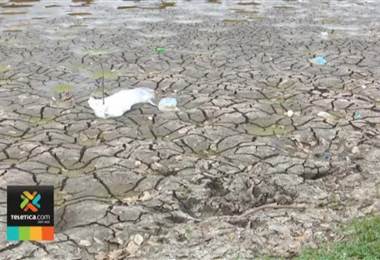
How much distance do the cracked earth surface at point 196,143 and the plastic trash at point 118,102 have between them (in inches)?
4.8

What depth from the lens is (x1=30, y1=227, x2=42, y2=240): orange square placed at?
371 centimetres

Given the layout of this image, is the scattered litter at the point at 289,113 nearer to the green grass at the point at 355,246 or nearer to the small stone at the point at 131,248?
the green grass at the point at 355,246

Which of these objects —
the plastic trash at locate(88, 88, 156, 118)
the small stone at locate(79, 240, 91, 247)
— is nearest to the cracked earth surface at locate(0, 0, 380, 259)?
the small stone at locate(79, 240, 91, 247)

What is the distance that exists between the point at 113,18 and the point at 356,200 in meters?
10.6

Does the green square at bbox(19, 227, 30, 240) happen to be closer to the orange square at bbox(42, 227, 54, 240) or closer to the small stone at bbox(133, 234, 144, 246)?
the orange square at bbox(42, 227, 54, 240)

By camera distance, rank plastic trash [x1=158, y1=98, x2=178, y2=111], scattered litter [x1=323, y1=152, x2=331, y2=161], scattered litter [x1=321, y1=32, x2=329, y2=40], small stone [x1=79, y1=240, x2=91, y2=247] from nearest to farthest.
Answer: small stone [x1=79, y1=240, x2=91, y2=247] → scattered litter [x1=323, y1=152, x2=331, y2=161] → plastic trash [x1=158, y1=98, x2=178, y2=111] → scattered litter [x1=321, y1=32, x2=329, y2=40]

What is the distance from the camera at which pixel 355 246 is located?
365 centimetres

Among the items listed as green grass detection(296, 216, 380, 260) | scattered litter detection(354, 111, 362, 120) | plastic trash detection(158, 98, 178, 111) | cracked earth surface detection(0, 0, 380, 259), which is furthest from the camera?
plastic trash detection(158, 98, 178, 111)

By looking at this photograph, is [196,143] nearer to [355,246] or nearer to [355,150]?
[355,150]

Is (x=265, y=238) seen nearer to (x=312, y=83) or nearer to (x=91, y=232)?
(x=91, y=232)

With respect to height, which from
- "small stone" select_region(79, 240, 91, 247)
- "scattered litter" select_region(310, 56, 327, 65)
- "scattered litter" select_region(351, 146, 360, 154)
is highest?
"scattered litter" select_region(310, 56, 327, 65)

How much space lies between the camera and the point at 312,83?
25.9 ft

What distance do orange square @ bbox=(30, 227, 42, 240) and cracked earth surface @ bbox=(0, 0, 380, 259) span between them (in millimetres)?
145

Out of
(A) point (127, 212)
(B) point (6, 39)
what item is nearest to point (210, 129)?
(A) point (127, 212)
